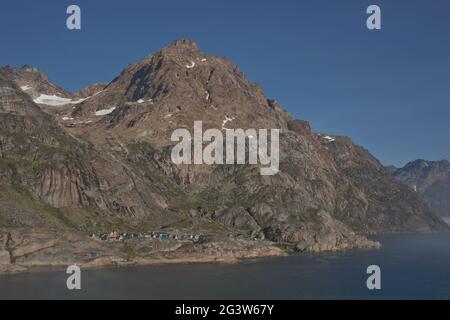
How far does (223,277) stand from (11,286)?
5952cm

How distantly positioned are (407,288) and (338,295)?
26360 mm

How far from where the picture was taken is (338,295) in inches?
5797

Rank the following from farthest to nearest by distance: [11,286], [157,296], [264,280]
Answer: [264,280]
[11,286]
[157,296]
